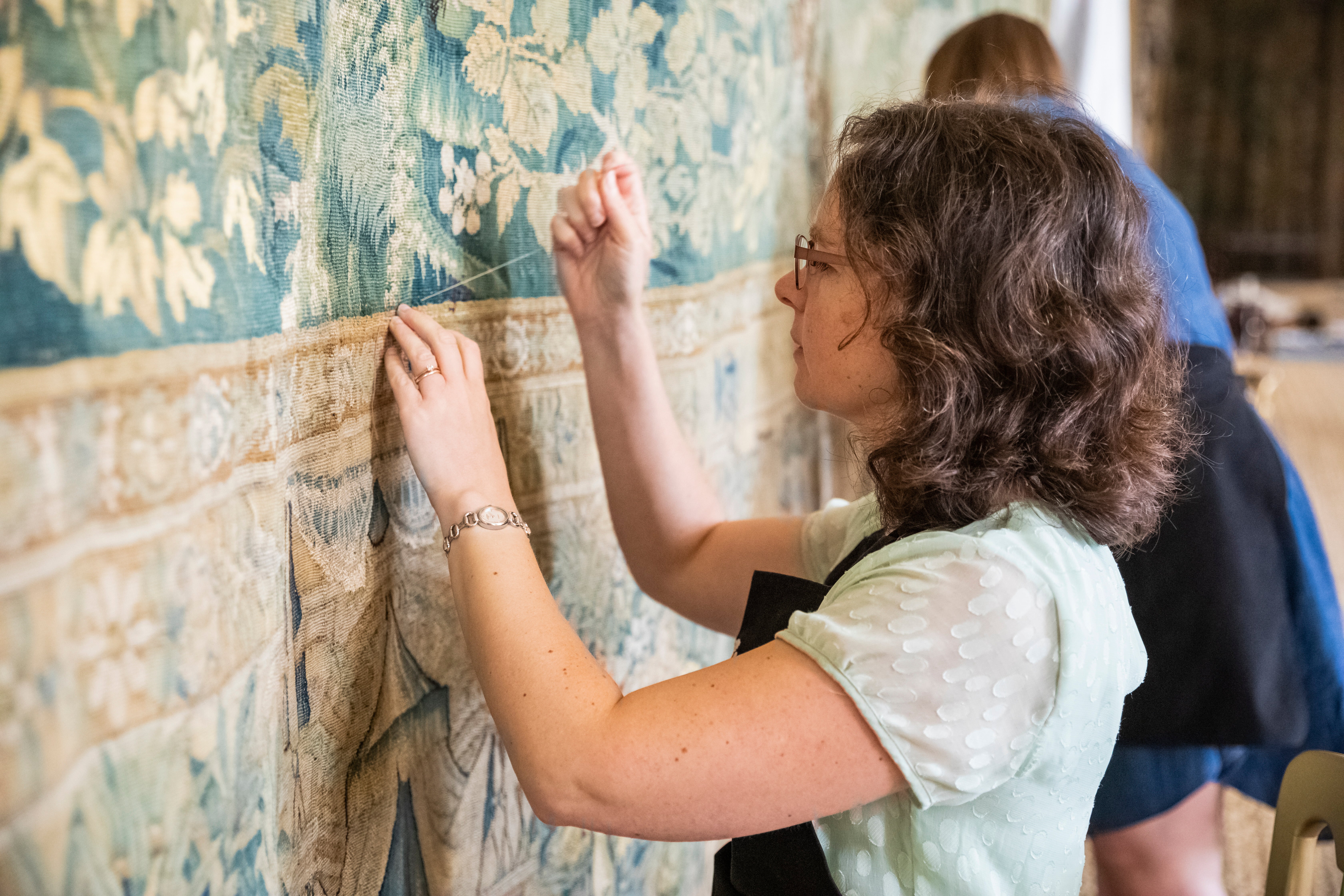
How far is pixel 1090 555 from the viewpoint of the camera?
922 mm

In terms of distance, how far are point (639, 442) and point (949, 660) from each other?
546 millimetres

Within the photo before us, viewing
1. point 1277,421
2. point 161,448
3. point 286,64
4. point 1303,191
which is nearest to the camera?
point 161,448

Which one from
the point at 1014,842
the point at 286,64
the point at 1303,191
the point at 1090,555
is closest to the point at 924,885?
the point at 1014,842

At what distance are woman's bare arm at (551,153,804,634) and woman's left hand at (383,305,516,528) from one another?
0.87 feet

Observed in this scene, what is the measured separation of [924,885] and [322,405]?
2.22 feet

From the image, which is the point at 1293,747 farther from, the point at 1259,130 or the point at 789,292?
the point at 1259,130

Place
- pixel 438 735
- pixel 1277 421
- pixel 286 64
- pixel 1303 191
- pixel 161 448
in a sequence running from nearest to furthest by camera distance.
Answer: pixel 161 448 < pixel 286 64 < pixel 438 735 < pixel 1277 421 < pixel 1303 191

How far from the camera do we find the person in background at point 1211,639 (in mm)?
1448

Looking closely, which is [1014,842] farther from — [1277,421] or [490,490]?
[1277,421]

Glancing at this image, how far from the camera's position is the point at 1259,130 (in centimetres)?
1146

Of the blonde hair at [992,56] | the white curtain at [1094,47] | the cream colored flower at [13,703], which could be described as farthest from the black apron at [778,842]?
the white curtain at [1094,47]

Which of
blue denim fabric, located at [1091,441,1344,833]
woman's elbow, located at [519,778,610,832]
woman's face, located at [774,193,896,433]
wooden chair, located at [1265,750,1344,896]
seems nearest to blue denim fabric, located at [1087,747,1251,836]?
blue denim fabric, located at [1091,441,1344,833]

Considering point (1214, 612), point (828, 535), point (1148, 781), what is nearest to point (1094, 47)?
point (1214, 612)

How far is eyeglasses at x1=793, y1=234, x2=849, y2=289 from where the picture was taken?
3.28 ft
